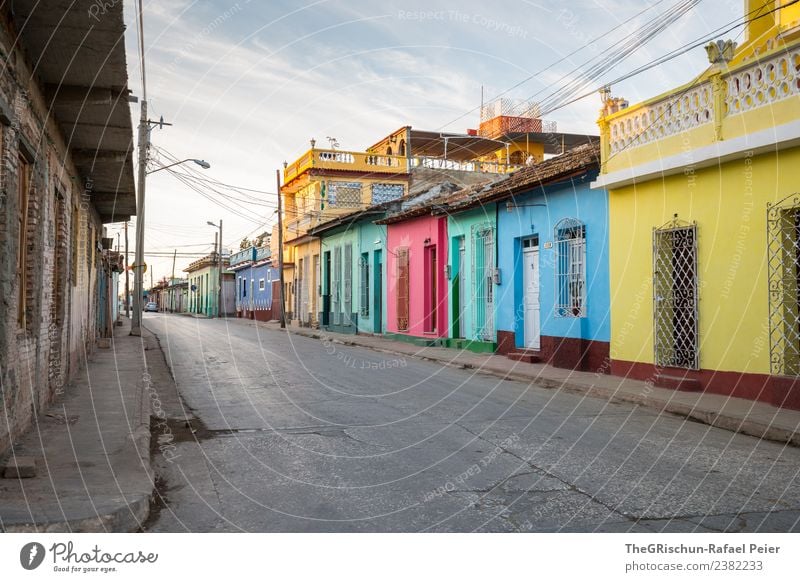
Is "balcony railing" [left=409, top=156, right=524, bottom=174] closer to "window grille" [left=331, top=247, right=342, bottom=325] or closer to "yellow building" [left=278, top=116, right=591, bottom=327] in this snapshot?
"yellow building" [left=278, top=116, right=591, bottom=327]

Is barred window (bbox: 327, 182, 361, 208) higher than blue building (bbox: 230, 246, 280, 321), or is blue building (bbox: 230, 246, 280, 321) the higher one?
barred window (bbox: 327, 182, 361, 208)

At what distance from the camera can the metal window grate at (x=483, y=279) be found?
59.1 feet

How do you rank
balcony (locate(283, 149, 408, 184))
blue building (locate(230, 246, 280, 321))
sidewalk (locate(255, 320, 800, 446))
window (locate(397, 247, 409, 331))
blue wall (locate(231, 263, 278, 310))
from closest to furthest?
1. sidewalk (locate(255, 320, 800, 446))
2. window (locate(397, 247, 409, 331))
3. balcony (locate(283, 149, 408, 184))
4. blue building (locate(230, 246, 280, 321))
5. blue wall (locate(231, 263, 278, 310))

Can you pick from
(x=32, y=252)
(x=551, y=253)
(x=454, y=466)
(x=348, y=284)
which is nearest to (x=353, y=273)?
(x=348, y=284)

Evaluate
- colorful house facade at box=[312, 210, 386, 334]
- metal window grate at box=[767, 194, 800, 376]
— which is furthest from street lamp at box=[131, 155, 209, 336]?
metal window grate at box=[767, 194, 800, 376]

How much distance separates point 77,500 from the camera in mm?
4676

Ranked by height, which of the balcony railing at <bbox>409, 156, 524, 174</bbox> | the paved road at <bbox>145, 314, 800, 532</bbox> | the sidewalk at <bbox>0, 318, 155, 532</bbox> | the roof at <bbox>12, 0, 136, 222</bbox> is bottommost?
the paved road at <bbox>145, 314, 800, 532</bbox>

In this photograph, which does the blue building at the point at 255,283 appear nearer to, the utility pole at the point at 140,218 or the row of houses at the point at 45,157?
the utility pole at the point at 140,218

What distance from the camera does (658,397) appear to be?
1002 centimetres

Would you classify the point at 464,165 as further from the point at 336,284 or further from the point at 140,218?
the point at 140,218

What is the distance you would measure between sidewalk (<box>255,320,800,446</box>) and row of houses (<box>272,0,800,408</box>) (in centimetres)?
37

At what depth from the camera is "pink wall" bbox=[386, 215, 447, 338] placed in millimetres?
20906

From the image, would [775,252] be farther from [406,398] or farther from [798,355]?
[406,398]

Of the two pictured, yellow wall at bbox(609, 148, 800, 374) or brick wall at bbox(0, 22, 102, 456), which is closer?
brick wall at bbox(0, 22, 102, 456)
